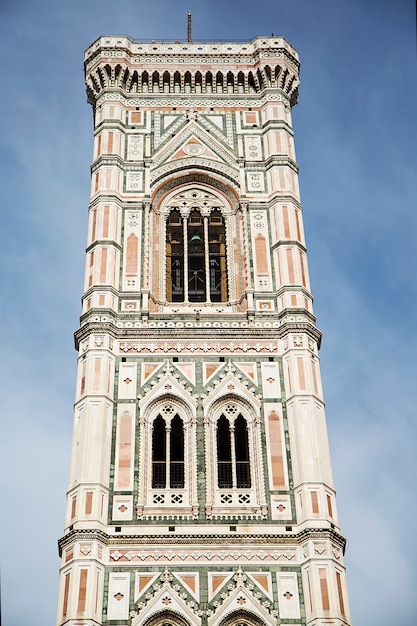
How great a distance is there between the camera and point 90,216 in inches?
1089

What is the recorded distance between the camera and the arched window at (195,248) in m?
27.1

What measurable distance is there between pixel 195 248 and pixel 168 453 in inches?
265

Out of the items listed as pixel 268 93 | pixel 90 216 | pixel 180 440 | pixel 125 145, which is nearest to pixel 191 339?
pixel 180 440

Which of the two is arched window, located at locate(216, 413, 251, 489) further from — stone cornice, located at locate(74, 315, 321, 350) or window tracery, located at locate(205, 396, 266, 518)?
stone cornice, located at locate(74, 315, 321, 350)

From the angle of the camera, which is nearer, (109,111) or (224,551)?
(224,551)

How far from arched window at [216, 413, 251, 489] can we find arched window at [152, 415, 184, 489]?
2.45 feet

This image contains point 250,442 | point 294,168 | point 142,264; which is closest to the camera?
point 250,442

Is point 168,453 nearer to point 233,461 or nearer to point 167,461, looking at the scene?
point 167,461

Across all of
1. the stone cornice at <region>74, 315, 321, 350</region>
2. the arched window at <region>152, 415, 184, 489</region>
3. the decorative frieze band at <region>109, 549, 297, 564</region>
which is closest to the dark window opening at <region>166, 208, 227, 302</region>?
the stone cornice at <region>74, 315, 321, 350</region>

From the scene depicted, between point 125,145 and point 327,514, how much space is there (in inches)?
456

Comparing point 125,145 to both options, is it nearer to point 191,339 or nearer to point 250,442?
point 191,339

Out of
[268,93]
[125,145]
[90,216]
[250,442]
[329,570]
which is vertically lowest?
[329,570]

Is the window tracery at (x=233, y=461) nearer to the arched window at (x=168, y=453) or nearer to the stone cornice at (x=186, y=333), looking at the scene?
the arched window at (x=168, y=453)

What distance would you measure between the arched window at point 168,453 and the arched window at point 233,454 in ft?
2.45
